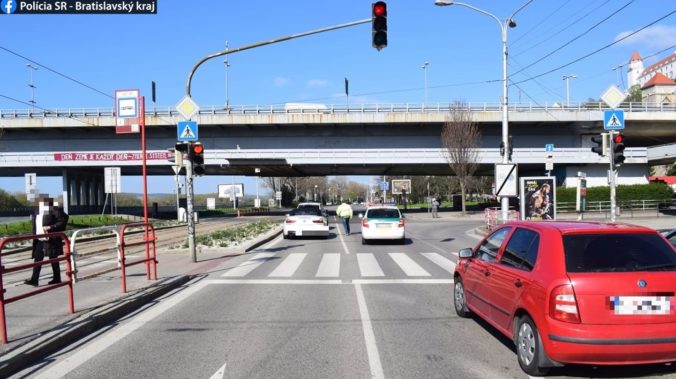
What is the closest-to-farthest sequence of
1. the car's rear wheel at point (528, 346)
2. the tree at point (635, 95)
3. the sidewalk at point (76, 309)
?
the car's rear wheel at point (528, 346), the sidewalk at point (76, 309), the tree at point (635, 95)

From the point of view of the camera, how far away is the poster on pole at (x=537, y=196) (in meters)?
22.9

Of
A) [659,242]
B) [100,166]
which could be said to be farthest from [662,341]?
[100,166]

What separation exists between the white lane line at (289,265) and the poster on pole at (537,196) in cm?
1030

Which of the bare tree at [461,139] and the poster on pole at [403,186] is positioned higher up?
the bare tree at [461,139]

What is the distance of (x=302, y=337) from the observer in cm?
709

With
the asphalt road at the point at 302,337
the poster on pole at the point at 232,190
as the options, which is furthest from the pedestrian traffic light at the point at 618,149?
the poster on pole at the point at 232,190

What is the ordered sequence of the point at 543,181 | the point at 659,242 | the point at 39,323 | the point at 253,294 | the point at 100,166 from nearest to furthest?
the point at 659,242, the point at 39,323, the point at 253,294, the point at 543,181, the point at 100,166

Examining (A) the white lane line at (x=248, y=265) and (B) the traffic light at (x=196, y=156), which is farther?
(B) the traffic light at (x=196, y=156)

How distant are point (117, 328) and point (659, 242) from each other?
6.77 metres

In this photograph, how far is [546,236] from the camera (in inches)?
222

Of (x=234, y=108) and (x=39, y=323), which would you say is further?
(x=234, y=108)

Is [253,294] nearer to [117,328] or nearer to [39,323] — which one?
[117,328]

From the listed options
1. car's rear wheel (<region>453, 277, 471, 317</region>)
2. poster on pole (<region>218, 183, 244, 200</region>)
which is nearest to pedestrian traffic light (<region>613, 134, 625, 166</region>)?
car's rear wheel (<region>453, 277, 471, 317</region>)

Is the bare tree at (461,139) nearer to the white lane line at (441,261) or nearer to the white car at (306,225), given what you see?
the white car at (306,225)
